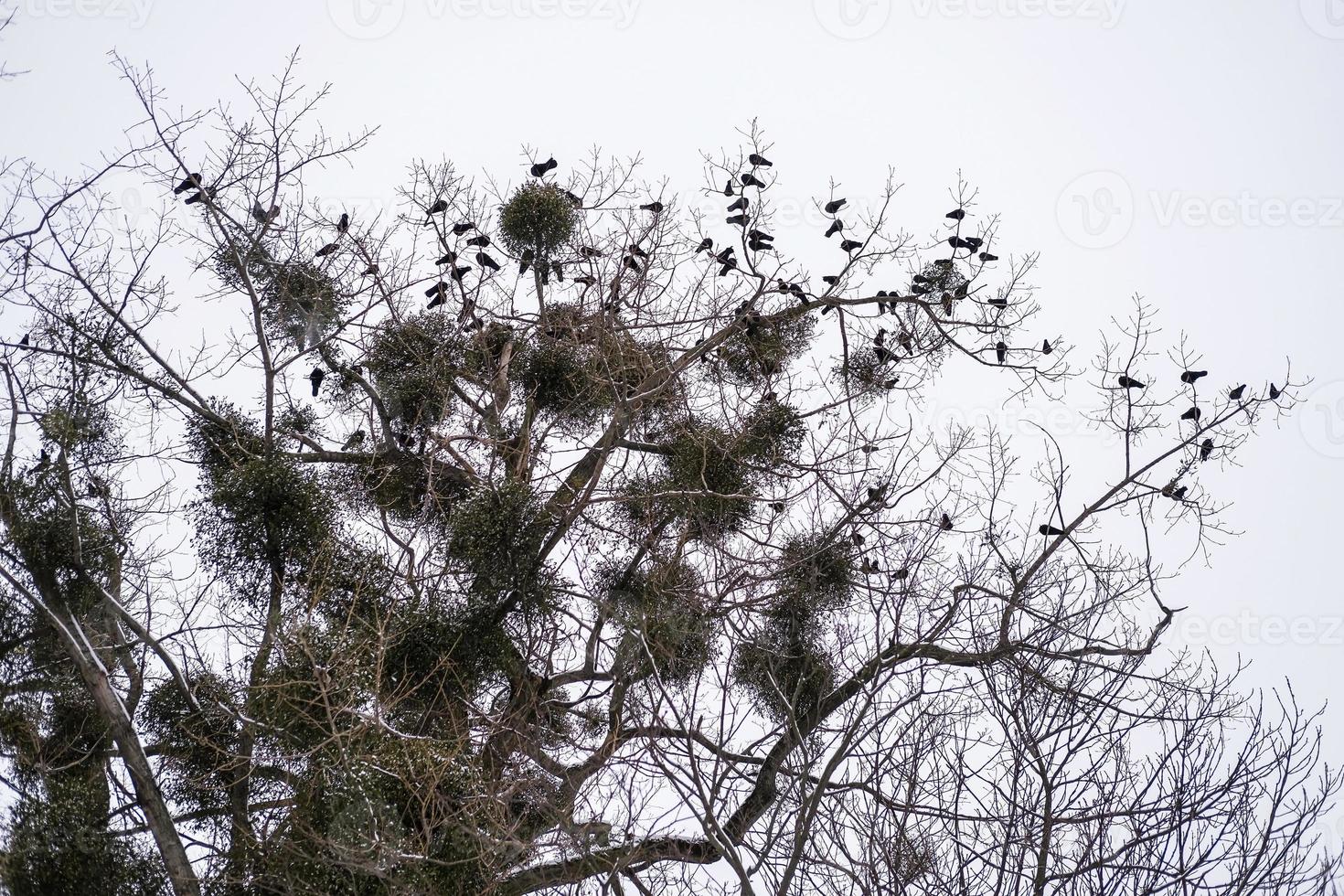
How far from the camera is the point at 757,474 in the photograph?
5.38 metres

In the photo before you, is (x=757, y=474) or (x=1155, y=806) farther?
(x=757, y=474)

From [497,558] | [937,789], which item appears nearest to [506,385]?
[497,558]

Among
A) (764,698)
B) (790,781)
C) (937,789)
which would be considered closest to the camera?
(937,789)

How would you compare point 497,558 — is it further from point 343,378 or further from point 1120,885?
point 1120,885

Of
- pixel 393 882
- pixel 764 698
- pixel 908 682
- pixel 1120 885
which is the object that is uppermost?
pixel 764 698

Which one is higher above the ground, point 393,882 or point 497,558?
point 497,558

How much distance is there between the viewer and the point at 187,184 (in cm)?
498

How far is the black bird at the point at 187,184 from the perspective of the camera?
499 cm

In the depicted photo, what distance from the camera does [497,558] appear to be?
4781 millimetres

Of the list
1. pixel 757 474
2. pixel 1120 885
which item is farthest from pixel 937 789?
pixel 757 474

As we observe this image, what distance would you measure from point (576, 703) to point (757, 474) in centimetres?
125

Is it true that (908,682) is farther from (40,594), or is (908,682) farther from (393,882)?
(40,594)

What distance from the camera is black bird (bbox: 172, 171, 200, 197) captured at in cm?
499

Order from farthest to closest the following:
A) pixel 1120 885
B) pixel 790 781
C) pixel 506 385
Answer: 1. pixel 506 385
2. pixel 790 781
3. pixel 1120 885
